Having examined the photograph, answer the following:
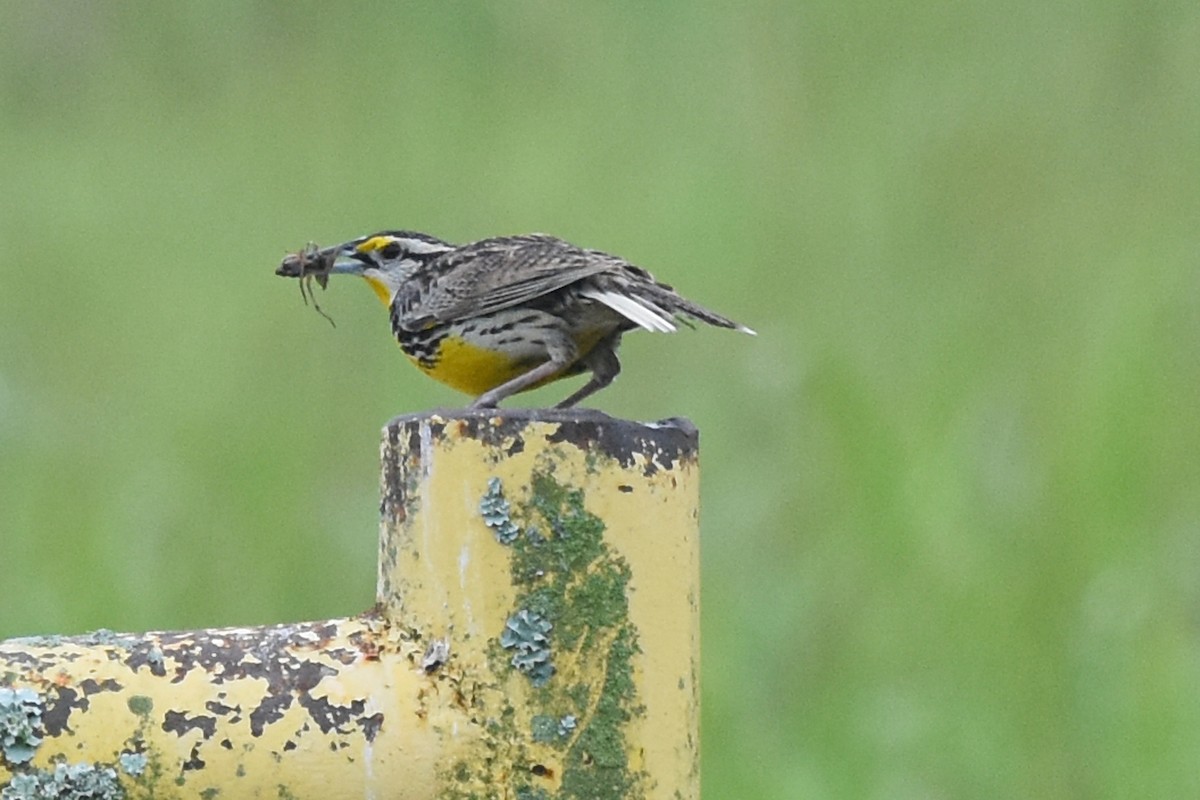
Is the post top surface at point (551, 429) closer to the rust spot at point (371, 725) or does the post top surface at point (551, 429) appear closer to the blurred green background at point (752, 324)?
the rust spot at point (371, 725)

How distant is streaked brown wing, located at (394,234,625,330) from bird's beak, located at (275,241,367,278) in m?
0.17

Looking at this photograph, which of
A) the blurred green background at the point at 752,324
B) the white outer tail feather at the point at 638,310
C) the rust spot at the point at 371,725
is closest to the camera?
the rust spot at the point at 371,725

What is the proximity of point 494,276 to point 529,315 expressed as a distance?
0.11 metres

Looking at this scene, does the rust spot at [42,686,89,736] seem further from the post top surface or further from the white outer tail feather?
the white outer tail feather

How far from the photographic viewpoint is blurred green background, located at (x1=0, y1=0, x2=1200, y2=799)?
435 centimetres

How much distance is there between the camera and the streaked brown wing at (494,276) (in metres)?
2.88

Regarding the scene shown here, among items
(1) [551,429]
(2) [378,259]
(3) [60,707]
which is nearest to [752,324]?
(2) [378,259]

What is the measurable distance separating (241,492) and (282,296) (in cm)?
69

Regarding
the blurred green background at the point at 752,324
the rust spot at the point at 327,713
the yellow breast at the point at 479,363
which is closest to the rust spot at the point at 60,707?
the rust spot at the point at 327,713

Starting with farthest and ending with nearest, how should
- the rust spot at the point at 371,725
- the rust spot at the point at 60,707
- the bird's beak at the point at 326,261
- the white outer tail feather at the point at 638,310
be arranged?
1. the bird's beak at the point at 326,261
2. the white outer tail feather at the point at 638,310
3. the rust spot at the point at 371,725
4. the rust spot at the point at 60,707

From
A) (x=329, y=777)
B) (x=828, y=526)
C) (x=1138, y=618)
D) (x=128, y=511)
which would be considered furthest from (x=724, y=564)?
(x=329, y=777)

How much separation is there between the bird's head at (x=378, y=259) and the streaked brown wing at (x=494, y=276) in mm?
122

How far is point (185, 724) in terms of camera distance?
5.98 feet

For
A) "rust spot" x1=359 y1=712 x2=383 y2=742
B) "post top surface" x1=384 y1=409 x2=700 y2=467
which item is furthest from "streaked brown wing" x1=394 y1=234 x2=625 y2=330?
"rust spot" x1=359 y1=712 x2=383 y2=742
